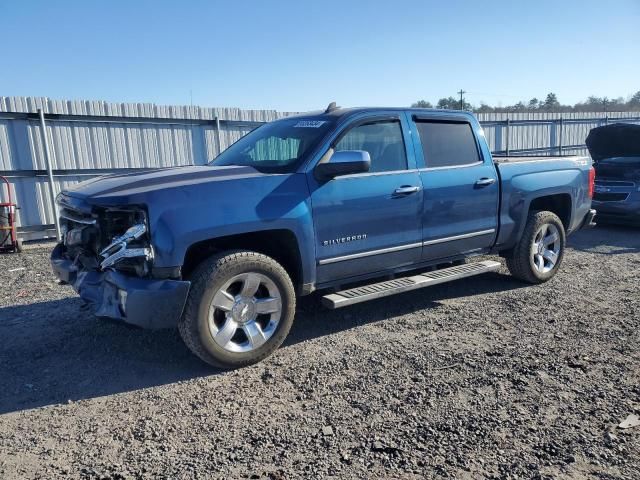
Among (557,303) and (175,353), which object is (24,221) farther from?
(557,303)

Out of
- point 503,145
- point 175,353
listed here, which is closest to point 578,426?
point 175,353

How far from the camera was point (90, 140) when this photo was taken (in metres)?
10.1

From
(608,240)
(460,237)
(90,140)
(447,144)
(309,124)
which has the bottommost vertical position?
(608,240)

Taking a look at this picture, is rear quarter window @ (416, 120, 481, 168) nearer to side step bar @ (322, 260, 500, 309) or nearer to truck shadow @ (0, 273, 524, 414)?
side step bar @ (322, 260, 500, 309)

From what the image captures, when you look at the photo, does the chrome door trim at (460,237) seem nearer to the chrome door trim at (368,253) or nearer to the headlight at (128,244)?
the chrome door trim at (368,253)

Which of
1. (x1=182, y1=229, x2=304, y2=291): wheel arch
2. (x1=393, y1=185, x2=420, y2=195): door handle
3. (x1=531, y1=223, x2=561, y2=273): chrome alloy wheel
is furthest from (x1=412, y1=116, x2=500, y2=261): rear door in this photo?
(x1=182, y1=229, x2=304, y2=291): wheel arch

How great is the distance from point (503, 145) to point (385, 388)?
15.6m

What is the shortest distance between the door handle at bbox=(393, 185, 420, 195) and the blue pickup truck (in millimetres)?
16

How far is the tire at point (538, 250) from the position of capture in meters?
5.81

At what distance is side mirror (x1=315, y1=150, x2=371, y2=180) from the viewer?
4070 mm

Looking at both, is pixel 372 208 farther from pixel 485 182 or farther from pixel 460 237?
pixel 485 182

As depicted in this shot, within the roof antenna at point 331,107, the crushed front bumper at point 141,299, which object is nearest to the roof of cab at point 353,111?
the roof antenna at point 331,107

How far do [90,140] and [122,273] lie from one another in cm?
751

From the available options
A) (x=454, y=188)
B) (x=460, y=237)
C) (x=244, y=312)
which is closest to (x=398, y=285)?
(x=460, y=237)
